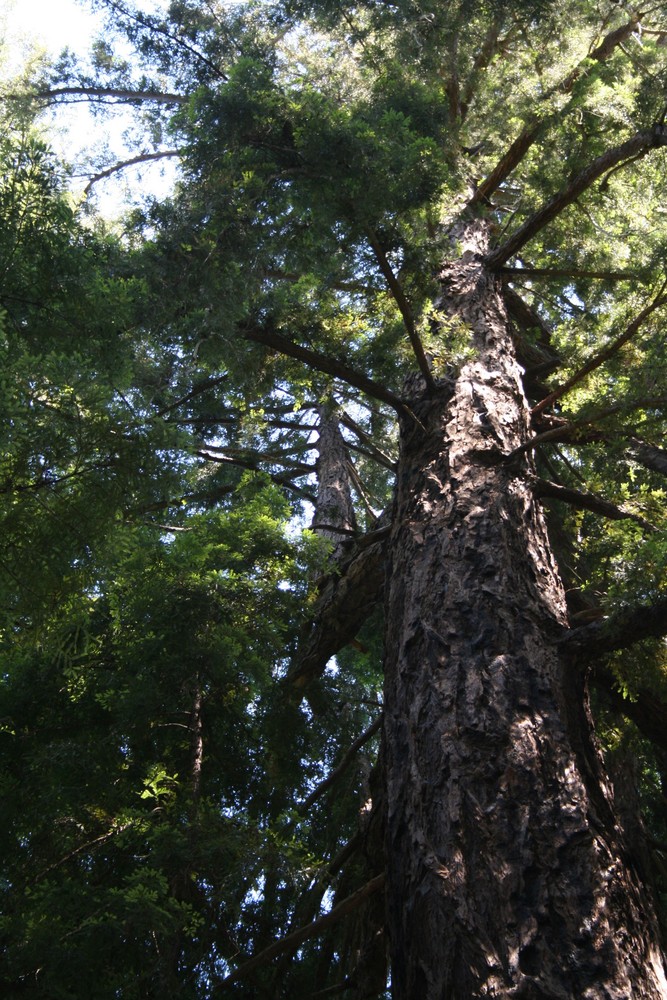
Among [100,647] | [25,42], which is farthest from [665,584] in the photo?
[25,42]

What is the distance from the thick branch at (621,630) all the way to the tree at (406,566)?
0.01 m

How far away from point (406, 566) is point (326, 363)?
61.0 inches

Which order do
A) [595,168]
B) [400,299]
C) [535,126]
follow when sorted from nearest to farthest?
[400,299]
[595,168]
[535,126]

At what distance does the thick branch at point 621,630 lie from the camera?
140 inches

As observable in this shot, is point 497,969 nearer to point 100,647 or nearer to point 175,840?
point 175,840

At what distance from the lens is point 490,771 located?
3.29m

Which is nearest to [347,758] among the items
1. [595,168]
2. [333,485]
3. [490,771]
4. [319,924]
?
[319,924]

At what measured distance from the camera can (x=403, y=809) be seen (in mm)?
3422

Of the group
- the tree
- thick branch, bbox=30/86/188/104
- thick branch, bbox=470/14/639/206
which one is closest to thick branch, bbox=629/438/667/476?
the tree

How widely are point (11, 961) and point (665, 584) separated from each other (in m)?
3.70

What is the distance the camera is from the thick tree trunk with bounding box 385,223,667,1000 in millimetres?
2785

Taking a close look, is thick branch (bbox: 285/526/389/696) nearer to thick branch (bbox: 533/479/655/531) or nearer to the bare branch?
thick branch (bbox: 533/479/655/531)

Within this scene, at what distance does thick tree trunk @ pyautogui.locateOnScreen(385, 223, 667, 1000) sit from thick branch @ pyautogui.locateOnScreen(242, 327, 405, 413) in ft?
1.37

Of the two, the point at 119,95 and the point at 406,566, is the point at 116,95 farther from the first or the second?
the point at 406,566
